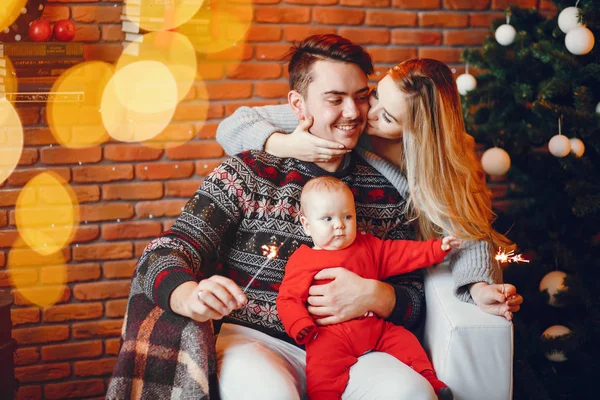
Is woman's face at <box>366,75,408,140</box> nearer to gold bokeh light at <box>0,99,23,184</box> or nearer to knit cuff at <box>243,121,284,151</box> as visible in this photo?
knit cuff at <box>243,121,284,151</box>

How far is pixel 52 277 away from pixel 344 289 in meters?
→ 1.43

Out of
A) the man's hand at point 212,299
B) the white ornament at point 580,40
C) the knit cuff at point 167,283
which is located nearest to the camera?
the man's hand at point 212,299

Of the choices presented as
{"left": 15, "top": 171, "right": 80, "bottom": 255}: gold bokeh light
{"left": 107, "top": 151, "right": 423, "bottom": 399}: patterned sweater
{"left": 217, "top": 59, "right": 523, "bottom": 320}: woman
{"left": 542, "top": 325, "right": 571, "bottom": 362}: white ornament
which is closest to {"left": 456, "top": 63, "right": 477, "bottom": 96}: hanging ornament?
{"left": 217, "top": 59, "right": 523, "bottom": 320}: woman

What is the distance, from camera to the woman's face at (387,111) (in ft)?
5.84

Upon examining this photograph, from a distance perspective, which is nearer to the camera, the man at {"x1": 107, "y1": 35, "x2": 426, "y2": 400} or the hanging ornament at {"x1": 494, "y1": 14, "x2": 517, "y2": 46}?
the man at {"x1": 107, "y1": 35, "x2": 426, "y2": 400}

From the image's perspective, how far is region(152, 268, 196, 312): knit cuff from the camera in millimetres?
1422

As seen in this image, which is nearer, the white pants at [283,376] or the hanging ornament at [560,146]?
the white pants at [283,376]

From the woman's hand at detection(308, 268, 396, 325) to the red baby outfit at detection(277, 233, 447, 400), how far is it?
22 millimetres

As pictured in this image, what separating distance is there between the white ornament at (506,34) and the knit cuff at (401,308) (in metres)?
1.22

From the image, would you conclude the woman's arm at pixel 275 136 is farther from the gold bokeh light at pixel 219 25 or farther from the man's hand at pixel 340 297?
the gold bokeh light at pixel 219 25

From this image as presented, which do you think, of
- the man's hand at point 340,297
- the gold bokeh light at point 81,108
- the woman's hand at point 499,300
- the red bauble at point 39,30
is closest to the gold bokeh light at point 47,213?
the gold bokeh light at point 81,108

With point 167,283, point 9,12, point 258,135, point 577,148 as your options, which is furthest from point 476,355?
point 9,12

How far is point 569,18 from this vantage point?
208 cm

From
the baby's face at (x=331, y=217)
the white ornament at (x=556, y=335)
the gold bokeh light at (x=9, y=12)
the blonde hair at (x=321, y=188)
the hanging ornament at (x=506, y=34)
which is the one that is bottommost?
the white ornament at (x=556, y=335)
